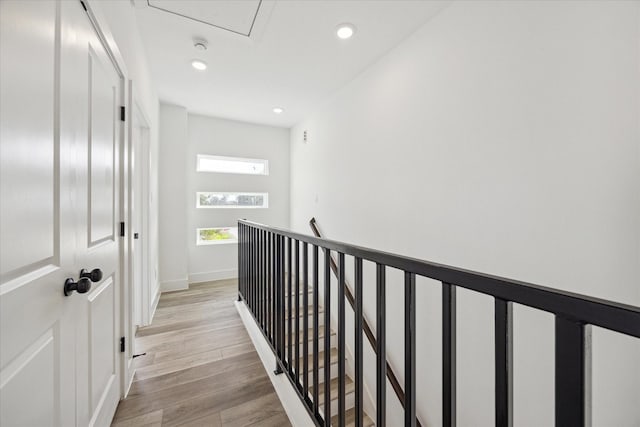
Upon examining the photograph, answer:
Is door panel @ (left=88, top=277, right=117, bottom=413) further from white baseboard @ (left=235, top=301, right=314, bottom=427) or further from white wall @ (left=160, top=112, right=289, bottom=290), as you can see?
white wall @ (left=160, top=112, right=289, bottom=290)

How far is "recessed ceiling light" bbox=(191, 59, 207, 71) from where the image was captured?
8.38ft

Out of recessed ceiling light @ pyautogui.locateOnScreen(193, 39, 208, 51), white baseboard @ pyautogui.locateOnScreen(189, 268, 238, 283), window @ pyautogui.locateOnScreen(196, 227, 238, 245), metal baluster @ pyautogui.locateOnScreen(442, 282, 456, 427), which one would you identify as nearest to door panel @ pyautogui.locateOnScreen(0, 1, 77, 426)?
metal baluster @ pyautogui.locateOnScreen(442, 282, 456, 427)

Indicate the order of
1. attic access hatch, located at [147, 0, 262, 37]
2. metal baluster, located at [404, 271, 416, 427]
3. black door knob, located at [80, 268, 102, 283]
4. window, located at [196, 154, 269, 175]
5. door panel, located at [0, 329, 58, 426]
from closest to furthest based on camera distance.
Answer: door panel, located at [0, 329, 58, 426] → metal baluster, located at [404, 271, 416, 427] → black door knob, located at [80, 268, 102, 283] → attic access hatch, located at [147, 0, 262, 37] → window, located at [196, 154, 269, 175]

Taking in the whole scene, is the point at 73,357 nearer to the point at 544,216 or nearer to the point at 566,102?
the point at 544,216

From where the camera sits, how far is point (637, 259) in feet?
3.58

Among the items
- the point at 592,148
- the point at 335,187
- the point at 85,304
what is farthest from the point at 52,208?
the point at 335,187

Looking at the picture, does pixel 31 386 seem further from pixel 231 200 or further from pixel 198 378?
pixel 231 200

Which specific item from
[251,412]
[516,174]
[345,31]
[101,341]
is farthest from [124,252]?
[516,174]

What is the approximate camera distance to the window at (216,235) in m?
4.15

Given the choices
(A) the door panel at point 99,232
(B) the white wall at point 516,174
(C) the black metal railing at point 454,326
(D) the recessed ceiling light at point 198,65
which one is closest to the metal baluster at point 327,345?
(C) the black metal railing at point 454,326

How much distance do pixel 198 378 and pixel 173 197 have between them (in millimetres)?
2603

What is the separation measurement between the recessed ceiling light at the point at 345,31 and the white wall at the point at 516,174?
0.46 m

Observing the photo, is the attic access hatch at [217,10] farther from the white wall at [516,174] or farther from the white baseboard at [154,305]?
the white baseboard at [154,305]

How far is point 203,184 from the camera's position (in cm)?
411
